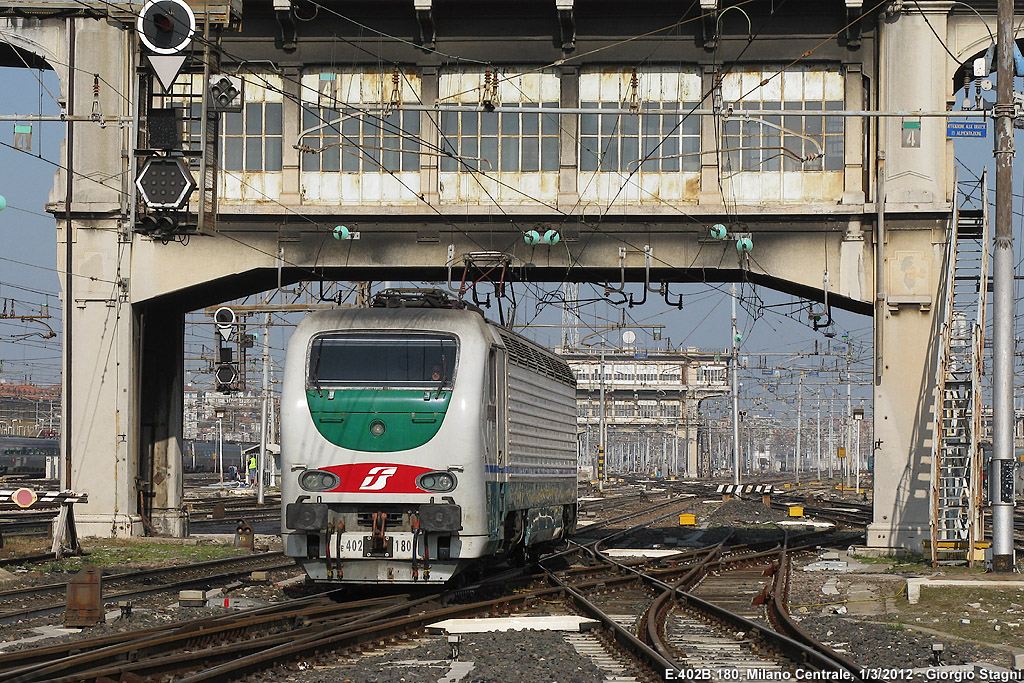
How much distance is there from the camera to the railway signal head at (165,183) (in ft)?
57.4

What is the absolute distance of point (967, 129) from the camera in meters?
21.1

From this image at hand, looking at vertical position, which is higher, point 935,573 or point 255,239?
point 255,239

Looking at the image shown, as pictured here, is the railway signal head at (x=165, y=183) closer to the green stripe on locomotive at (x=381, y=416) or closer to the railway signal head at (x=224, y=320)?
the green stripe on locomotive at (x=381, y=416)

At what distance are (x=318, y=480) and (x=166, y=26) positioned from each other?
22.2 ft

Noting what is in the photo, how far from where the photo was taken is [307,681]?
33.7 ft

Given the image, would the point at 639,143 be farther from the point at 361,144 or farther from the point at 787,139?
the point at 361,144

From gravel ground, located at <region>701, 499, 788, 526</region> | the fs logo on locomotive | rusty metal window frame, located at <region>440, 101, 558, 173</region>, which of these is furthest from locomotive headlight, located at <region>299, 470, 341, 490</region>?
gravel ground, located at <region>701, 499, 788, 526</region>

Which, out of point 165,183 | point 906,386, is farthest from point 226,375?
point 906,386

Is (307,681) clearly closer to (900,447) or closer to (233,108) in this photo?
(233,108)

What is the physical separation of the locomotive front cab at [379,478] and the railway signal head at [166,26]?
17.5 ft

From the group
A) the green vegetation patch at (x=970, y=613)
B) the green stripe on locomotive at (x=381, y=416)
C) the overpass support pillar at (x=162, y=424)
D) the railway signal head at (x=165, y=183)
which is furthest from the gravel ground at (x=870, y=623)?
the overpass support pillar at (x=162, y=424)

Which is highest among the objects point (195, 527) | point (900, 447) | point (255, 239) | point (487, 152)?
point (487, 152)

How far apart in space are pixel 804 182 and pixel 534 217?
16.9 feet

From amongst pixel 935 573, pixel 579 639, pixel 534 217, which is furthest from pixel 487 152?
pixel 579 639
